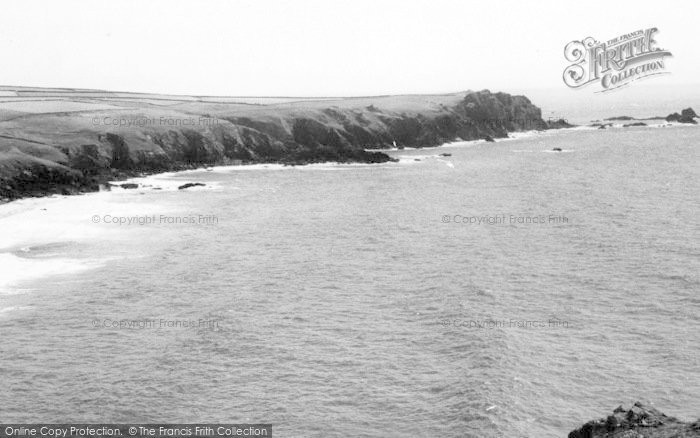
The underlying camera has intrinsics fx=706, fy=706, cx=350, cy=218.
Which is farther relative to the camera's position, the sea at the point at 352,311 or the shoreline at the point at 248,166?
the shoreline at the point at 248,166

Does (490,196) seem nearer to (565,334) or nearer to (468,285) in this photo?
(468,285)

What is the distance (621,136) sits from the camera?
509ft

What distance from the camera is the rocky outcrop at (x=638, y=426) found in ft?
60.9

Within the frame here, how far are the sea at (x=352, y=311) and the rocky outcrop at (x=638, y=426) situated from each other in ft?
17.7

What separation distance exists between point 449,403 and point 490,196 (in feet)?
184

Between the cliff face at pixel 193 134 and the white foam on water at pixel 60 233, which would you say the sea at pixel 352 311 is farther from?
the cliff face at pixel 193 134

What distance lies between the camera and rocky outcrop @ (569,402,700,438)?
18.6 m

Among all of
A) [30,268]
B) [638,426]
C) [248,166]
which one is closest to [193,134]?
[248,166]

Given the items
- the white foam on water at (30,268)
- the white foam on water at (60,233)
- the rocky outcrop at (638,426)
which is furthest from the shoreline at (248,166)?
the rocky outcrop at (638,426)

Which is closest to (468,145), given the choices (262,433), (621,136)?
(621,136)

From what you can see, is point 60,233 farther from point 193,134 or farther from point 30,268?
point 193,134

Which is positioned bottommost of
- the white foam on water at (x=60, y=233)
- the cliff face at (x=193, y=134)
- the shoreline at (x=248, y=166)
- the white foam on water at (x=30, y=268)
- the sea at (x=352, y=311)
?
the sea at (x=352, y=311)

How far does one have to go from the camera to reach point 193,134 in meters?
112

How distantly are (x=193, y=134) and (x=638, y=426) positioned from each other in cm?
10026
